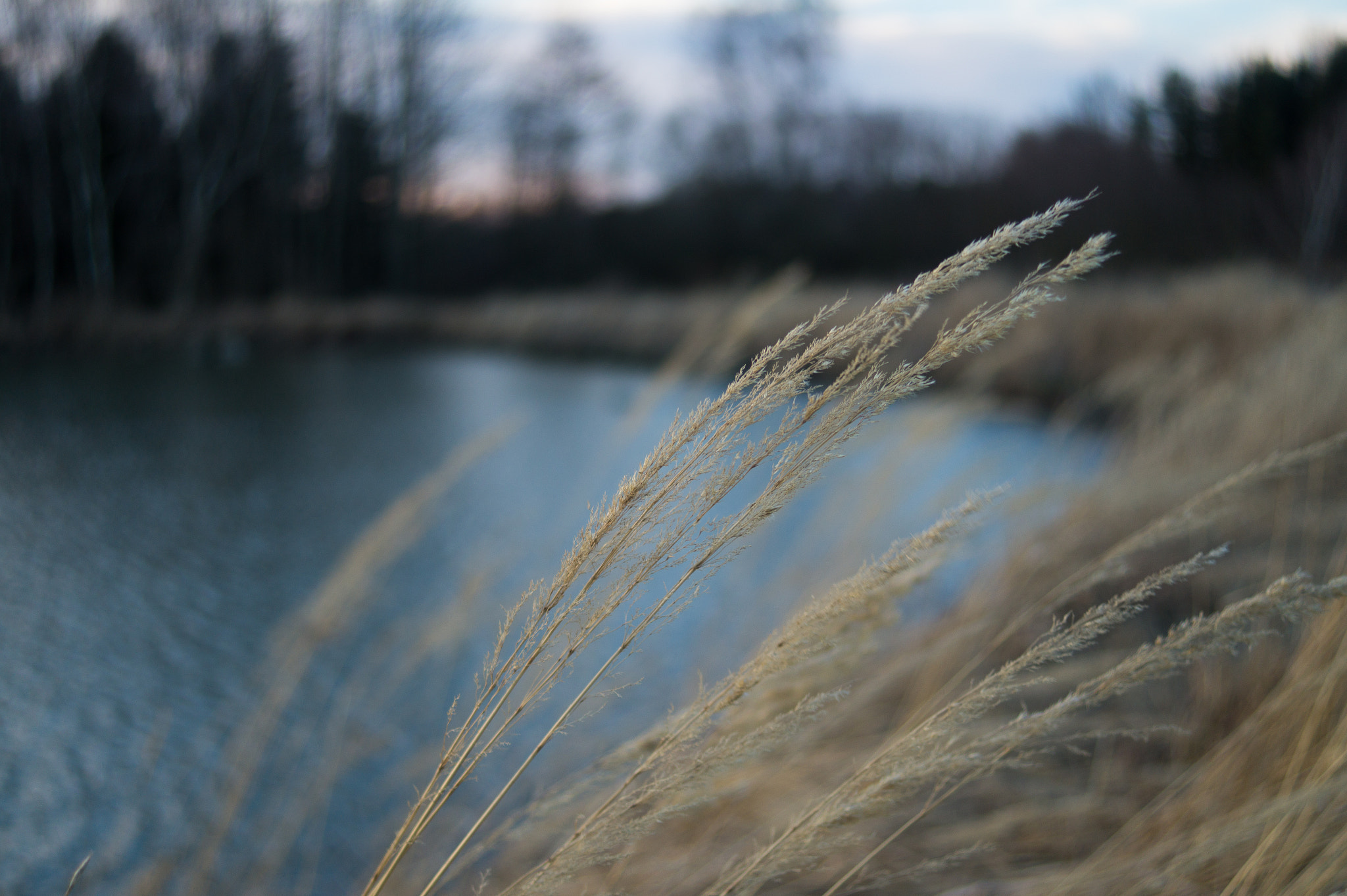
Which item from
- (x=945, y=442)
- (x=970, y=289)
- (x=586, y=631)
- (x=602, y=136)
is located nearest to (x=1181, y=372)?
(x=945, y=442)

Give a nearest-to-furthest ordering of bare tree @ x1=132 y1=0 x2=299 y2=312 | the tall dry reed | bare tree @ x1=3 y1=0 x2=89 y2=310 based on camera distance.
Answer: the tall dry reed
bare tree @ x1=3 y1=0 x2=89 y2=310
bare tree @ x1=132 y1=0 x2=299 y2=312

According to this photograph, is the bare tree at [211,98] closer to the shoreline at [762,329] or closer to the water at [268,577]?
the shoreline at [762,329]

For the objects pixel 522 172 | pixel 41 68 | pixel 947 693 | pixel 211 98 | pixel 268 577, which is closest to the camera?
pixel 947 693

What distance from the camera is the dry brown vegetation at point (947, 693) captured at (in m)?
0.54

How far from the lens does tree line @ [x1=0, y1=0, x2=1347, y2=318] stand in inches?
354

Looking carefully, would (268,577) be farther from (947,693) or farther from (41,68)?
(41,68)

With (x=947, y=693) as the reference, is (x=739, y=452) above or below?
above

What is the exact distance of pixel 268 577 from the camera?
288cm

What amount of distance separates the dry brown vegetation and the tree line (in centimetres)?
436

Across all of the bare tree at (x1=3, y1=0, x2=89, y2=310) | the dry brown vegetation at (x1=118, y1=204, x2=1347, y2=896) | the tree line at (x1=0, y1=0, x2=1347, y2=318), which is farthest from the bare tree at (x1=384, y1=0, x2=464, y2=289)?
the dry brown vegetation at (x1=118, y1=204, x2=1347, y2=896)

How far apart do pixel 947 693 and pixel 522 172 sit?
18.5m

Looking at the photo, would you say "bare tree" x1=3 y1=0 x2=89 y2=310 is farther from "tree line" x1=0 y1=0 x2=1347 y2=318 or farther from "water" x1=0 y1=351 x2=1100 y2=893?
"water" x1=0 y1=351 x2=1100 y2=893

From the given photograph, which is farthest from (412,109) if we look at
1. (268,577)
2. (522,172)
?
(268,577)

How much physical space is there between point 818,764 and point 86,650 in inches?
80.9
